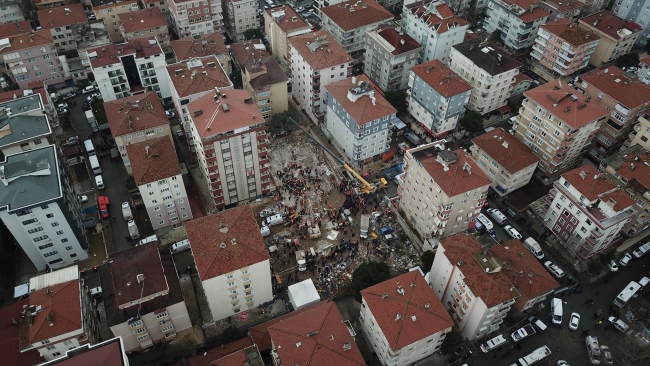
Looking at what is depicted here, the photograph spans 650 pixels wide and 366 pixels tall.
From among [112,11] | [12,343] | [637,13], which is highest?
[637,13]

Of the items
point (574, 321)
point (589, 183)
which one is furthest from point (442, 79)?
point (574, 321)

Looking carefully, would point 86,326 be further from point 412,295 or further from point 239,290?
point 412,295

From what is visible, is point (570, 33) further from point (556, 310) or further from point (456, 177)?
point (556, 310)

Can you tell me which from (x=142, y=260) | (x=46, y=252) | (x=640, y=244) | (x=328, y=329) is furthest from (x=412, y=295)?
(x=46, y=252)

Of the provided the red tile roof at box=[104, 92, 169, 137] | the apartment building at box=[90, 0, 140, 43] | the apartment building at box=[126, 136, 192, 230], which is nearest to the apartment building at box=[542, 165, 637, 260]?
the apartment building at box=[126, 136, 192, 230]

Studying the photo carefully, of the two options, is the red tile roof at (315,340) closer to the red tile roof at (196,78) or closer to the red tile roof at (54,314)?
the red tile roof at (54,314)

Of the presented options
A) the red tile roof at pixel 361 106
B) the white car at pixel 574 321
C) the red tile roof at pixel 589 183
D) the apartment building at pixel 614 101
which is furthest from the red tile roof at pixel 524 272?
the apartment building at pixel 614 101
